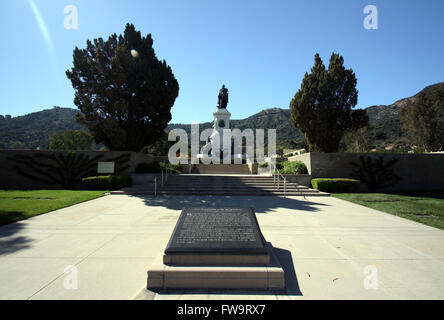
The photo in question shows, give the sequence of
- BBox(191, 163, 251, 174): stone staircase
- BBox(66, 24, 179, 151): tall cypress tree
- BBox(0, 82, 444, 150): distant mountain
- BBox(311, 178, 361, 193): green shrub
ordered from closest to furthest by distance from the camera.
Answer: BBox(311, 178, 361, 193): green shrub → BBox(66, 24, 179, 151): tall cypress tree → BBox(191, 163, 251, 174): stone staircase → BBox(0, 82, 444, 150): distant mountain

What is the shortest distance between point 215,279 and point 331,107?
666 inches

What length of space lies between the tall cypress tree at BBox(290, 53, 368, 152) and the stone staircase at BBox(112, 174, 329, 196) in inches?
214

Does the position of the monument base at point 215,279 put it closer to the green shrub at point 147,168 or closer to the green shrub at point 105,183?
the green shrub at point 105,183

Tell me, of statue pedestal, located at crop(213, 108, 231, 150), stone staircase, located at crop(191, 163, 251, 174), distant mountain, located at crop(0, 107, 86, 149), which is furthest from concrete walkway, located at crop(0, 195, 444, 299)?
distant mountain, located at crop(0, 107, 86, 149)

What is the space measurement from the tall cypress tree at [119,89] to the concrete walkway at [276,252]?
9.91 m

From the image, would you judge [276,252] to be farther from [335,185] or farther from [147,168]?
[147,168]

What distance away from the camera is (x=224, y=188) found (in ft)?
42.8

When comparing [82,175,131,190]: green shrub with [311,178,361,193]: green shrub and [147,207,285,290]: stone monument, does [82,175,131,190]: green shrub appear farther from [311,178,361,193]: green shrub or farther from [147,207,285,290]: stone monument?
[311,178,361,193]: green shrub

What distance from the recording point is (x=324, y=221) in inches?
263

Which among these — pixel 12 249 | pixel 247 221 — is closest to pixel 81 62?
pixel 12 249

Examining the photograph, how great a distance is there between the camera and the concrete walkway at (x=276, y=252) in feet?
9.39

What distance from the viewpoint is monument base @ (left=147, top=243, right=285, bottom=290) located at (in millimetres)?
2922
